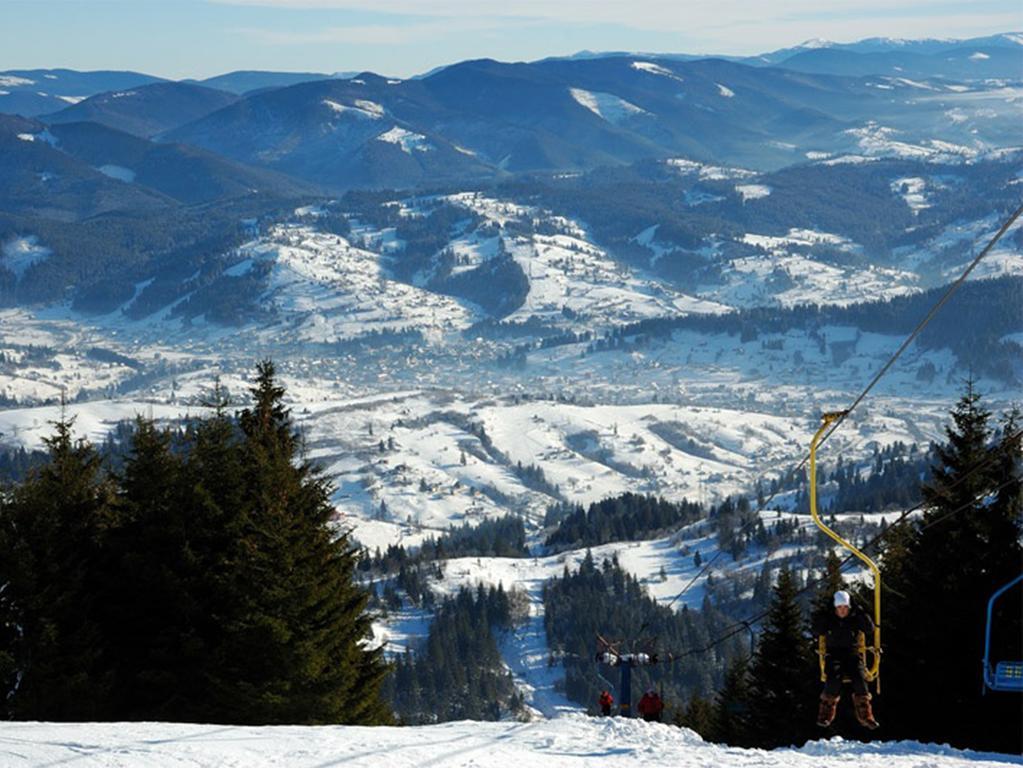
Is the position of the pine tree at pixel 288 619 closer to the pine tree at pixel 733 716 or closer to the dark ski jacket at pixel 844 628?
the pine tree at pixel 733 716

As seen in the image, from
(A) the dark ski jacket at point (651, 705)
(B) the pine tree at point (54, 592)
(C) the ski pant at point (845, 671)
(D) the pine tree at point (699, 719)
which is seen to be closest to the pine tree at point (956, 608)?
(A) the dark ski jacket at point (651, 705)

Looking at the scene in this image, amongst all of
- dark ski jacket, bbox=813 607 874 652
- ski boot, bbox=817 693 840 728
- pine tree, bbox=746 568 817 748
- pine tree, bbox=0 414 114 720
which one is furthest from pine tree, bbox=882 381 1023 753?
pine tree, bbox=0 414 114 720

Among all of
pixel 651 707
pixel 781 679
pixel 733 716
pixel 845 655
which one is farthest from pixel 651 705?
pixel 733 716

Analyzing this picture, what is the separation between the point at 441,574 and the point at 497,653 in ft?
71.6

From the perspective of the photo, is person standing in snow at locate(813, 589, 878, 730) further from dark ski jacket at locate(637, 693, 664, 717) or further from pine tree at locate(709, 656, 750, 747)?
pine tree at locate(709, 656, 750, 747)

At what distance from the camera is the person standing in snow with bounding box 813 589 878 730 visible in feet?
68.2

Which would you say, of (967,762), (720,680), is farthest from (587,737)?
(720,680)

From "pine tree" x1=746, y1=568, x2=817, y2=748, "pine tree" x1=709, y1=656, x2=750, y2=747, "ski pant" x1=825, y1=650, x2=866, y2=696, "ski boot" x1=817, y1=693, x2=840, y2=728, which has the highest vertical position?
"ski pant" x1=825, y1=650, x2=866, y2=696

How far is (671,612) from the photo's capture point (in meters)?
131

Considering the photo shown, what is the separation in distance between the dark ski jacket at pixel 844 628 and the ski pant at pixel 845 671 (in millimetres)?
148

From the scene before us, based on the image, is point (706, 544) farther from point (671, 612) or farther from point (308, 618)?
point (308, 618)

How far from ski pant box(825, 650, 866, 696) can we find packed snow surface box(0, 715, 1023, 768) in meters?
1.38

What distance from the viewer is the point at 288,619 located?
3086 centimetres

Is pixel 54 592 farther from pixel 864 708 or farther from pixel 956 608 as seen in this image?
pixel 956 608
